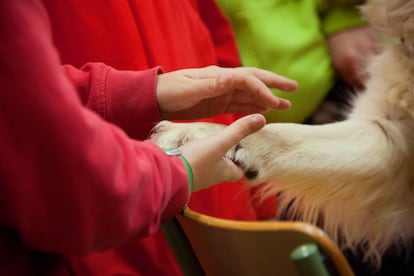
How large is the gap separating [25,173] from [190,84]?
322 mm

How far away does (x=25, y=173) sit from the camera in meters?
0.47

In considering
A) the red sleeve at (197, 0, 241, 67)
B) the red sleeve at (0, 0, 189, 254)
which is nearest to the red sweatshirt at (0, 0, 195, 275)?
the red sleeve at (0, 0, 189, 254)

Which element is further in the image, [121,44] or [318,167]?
[121,44]

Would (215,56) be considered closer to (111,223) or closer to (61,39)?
(61,39)

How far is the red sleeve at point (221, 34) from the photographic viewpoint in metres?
1.22

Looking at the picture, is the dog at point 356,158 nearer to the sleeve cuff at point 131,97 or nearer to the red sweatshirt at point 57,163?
the sleeve cuff at point 131,97

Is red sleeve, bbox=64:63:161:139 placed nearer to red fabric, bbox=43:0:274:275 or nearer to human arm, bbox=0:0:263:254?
red fabric, bbox=43:0:274:275

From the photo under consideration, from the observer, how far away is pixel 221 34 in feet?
4.11

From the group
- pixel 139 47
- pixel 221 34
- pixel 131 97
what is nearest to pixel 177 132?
pixel 131 97

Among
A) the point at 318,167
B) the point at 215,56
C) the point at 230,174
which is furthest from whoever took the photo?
the point at 215,56

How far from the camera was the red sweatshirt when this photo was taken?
455mm

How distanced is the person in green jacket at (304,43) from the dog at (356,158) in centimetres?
28

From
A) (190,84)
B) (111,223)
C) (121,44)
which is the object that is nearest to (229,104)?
(190,84)

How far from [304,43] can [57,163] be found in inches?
35.4
